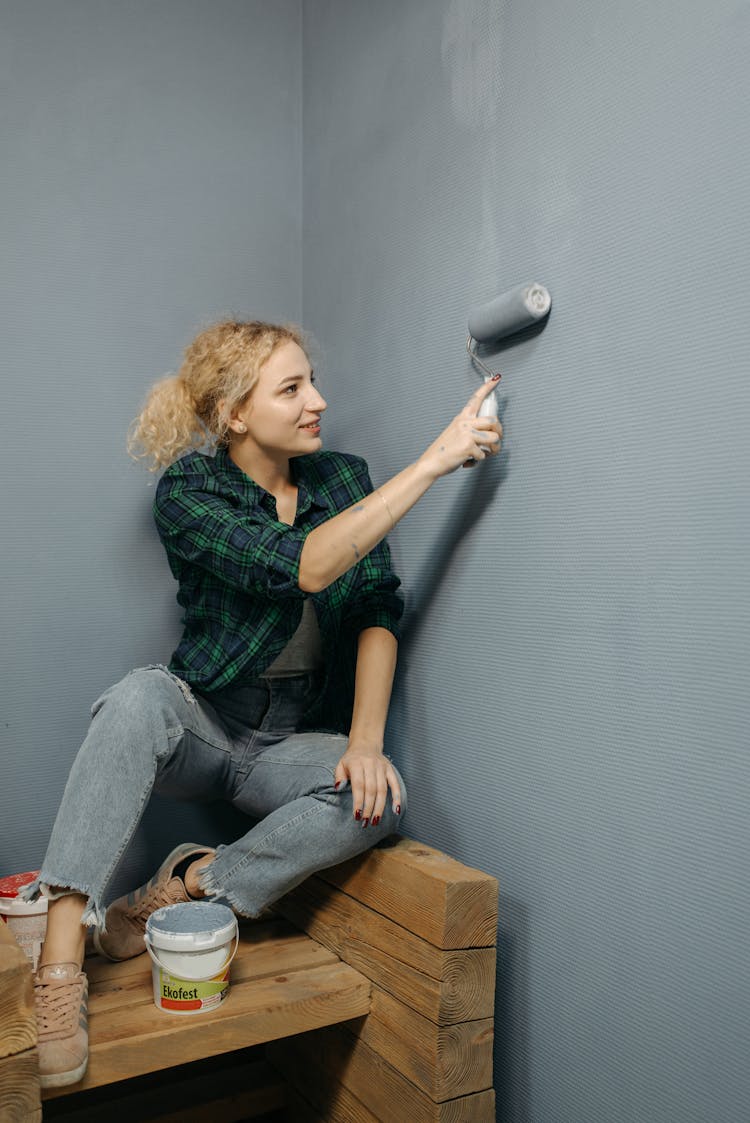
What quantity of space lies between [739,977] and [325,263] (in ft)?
4.32

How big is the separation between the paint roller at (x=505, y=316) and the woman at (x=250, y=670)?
8cm

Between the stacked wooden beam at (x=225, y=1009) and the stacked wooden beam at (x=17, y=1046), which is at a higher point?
the stacked wooden beam at (x=17, y=1046)

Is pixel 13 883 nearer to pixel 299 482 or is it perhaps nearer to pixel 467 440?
pixel 299 482

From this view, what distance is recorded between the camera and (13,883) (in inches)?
51.3

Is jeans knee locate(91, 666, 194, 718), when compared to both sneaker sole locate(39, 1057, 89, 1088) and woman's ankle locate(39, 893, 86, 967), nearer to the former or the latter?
woman's ankle locate(39, 893, 86, 967)

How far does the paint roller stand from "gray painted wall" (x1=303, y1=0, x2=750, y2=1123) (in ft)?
0.09

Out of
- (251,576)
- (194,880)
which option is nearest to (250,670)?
(251,576)

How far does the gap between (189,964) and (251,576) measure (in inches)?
18.8

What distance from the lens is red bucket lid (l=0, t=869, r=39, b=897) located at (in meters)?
1.27

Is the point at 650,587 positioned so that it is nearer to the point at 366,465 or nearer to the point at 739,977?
the point at 739,977

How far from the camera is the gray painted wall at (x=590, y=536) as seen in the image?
913 mm

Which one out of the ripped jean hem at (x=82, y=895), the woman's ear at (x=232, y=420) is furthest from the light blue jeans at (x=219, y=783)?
the woman's ear at (x=232, y=420)

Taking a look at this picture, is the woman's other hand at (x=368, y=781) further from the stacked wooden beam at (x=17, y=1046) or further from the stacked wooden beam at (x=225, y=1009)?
the stacked wooden beam at (x=17, y=1046)

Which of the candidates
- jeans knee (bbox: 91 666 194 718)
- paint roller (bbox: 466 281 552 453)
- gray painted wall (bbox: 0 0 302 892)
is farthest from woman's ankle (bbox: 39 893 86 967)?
paint roller (bbox: 466 281 552 453)
